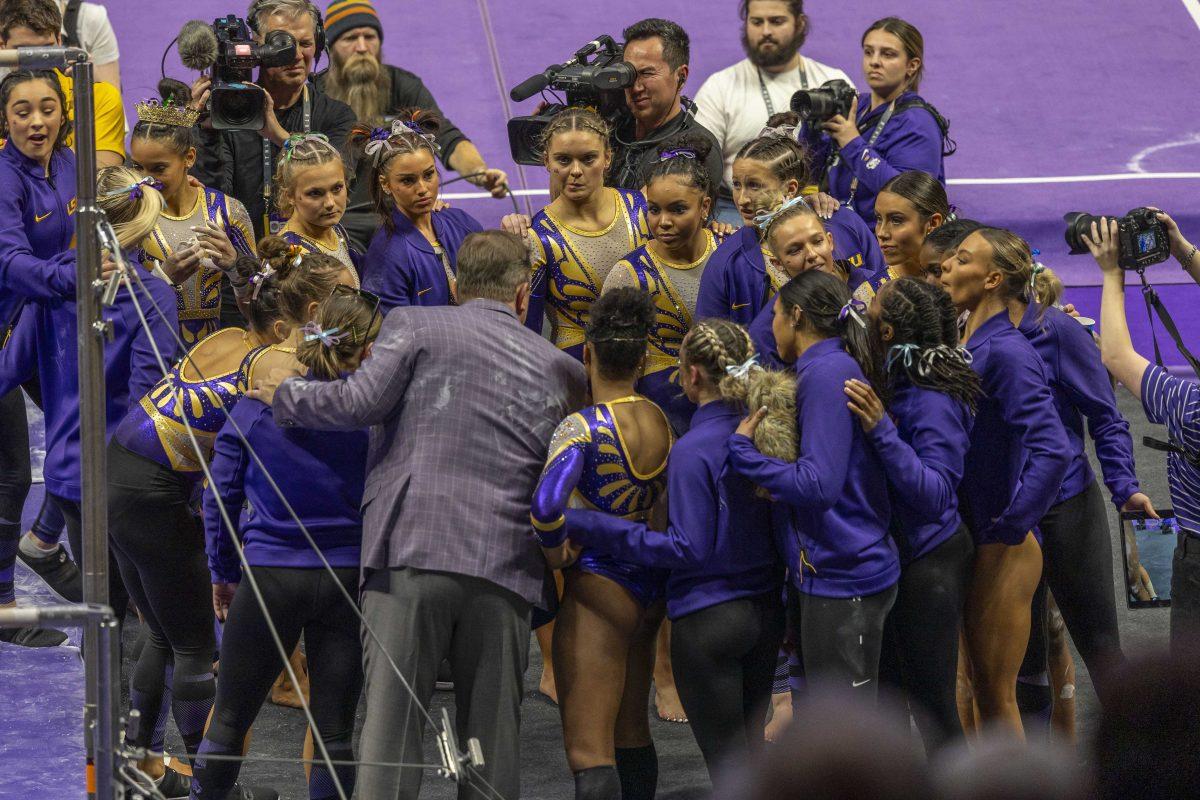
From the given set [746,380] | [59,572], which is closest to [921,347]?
[746,380]

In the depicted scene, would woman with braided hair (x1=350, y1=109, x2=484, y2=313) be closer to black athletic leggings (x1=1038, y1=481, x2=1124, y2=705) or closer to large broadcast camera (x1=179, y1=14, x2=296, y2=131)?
large broadcast camera (x1=179, y1=14, x2=296, y2=131)

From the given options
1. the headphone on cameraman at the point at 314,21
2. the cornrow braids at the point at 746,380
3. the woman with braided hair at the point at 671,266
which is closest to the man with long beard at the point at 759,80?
the headphone on cameraman at the point at 314,21

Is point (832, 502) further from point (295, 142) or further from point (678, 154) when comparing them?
point (295, 142)

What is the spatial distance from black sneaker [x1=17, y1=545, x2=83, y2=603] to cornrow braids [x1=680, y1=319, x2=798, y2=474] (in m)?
2.97

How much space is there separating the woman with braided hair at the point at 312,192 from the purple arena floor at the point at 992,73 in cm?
396

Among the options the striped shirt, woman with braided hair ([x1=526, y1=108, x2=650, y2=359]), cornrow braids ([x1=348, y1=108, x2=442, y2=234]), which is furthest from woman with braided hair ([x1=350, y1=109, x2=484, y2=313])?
the striped shirt

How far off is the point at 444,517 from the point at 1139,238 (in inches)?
86.4

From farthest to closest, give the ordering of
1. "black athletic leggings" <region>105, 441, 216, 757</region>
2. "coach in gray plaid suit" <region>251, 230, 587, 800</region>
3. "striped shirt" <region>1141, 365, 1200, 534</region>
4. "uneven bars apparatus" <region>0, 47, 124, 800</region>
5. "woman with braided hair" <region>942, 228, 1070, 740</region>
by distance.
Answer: "black athletic leggings" <region>105, 441, 216, 757</region>
"woman with braided hair" <region>942, 228, 1070, 740</region>
"striped shirt" <region>1141, 365, 1200, 534</region>
"coach in gray plaid suit" <region>251, 230, 587, 800</region>
"uneven bars apparatus" <region>0, 47, 124, 800</region>

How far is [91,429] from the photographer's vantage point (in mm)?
3449

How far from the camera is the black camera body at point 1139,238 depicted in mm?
4738

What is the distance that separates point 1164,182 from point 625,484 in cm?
660

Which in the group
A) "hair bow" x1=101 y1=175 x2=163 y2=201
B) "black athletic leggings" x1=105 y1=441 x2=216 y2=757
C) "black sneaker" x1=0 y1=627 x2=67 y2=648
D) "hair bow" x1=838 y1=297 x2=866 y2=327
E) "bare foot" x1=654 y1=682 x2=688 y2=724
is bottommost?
"black sneaker" x1=0 y1=627 x2=67 y2=648

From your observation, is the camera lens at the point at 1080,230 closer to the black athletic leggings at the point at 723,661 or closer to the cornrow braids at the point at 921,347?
the cornrow braids at the point at 921,347

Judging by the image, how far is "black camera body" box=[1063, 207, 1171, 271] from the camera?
474cm
